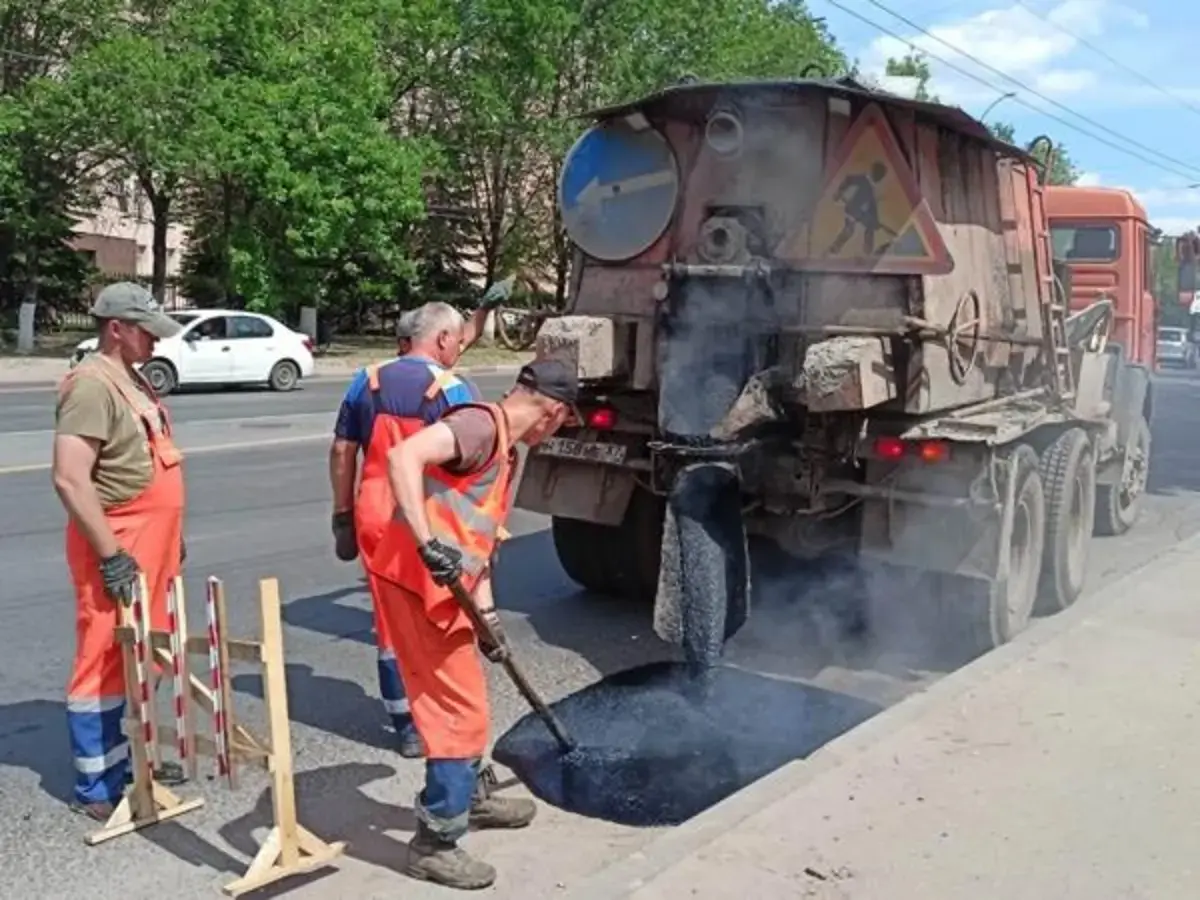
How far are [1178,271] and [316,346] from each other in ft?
87.5

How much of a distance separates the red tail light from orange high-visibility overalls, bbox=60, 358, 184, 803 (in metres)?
2.94

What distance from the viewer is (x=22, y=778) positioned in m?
5.09

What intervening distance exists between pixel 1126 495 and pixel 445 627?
332 inches

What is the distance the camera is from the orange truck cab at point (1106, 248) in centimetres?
1165

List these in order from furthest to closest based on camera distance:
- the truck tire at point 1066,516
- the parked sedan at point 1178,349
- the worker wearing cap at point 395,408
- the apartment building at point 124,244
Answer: the parked sedan at point 1178,349
the apartment building at point 124,244
the truck tire at point 1066,516
the worker wearing cap at point 395,408

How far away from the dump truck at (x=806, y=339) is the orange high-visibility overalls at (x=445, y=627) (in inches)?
94.9

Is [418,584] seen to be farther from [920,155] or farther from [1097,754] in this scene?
[920,155]

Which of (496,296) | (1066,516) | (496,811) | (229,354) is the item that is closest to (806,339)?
(496,296)

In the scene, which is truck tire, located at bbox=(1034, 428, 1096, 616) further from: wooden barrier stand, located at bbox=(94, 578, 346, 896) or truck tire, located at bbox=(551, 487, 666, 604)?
wooden barrier stand, located at bbox=(94, 578, 346, 896)

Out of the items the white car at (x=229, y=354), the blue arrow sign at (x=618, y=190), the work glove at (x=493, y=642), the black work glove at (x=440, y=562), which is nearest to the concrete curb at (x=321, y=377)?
the white car at (x=229, y=354)

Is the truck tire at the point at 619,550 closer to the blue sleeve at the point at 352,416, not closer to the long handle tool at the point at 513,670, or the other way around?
the long handle tool at the point at 513,670

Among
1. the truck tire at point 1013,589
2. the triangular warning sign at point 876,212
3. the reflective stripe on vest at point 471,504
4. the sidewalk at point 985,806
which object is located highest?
the triangular warning sign at point 876,212

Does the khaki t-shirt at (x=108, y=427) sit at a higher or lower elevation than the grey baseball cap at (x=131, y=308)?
lower

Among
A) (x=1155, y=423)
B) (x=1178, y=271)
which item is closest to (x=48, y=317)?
(x=1155, y=423)
